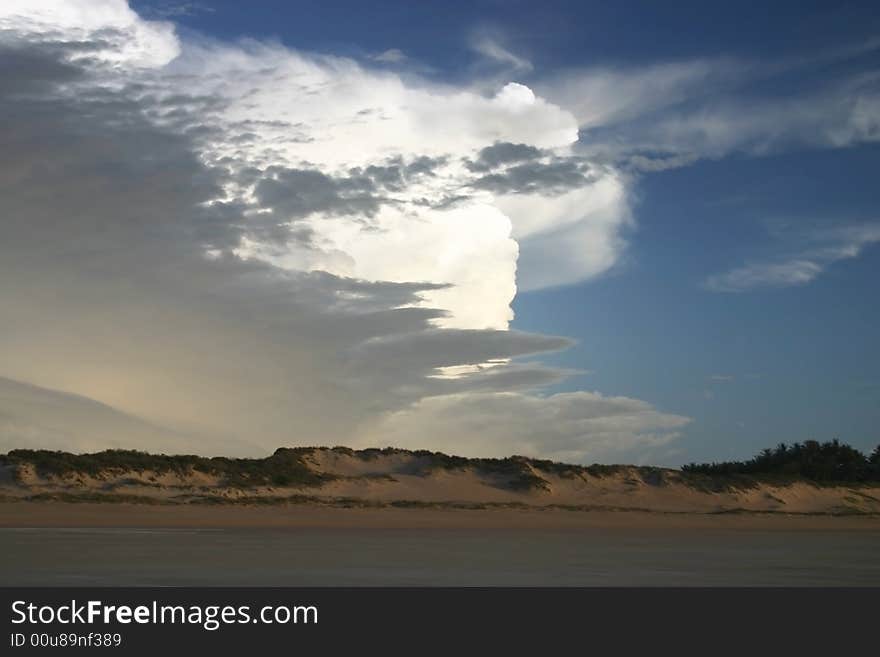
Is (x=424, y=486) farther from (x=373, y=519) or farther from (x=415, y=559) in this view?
(x=415, y=559)

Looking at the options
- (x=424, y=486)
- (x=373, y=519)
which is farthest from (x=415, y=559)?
(x=424, y=486)

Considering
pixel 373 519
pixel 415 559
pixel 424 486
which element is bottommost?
pixel 415 559

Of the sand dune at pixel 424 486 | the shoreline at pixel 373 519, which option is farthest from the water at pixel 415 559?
the sand dune at pixel 424 486

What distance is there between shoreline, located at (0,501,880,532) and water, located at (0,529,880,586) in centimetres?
330

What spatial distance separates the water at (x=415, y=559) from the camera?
50.1ft

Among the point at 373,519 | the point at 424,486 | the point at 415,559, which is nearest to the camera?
the point at 415,559

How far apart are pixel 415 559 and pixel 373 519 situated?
52.5 feet

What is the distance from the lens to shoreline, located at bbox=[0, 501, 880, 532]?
3164 centimetres

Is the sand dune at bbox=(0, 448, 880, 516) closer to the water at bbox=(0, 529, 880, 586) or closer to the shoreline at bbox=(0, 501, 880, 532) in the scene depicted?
the shoreline at bbox=(0, 501, 880, 532)

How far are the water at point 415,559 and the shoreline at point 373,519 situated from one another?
3299 mm

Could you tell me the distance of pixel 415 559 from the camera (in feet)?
63.0

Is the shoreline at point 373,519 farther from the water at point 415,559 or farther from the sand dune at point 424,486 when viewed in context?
the water at point 415,559
